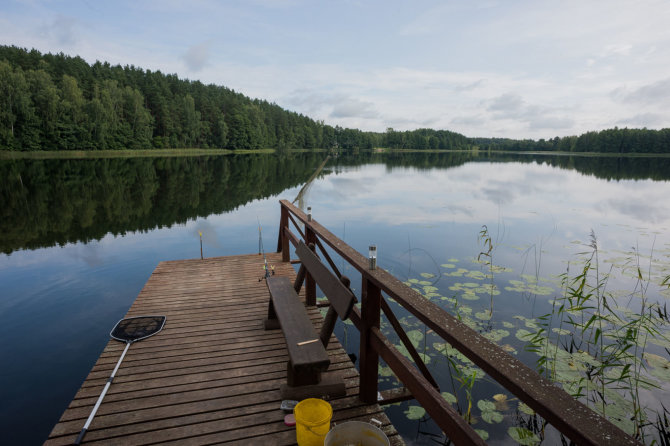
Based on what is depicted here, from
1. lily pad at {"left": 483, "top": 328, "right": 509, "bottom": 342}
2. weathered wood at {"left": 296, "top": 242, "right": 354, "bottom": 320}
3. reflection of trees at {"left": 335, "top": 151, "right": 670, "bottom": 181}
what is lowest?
lily pad at {"left": 483, "top": 328, "right": 509, "bottom": 342}

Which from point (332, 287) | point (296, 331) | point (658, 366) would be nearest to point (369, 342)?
point (332, 287)

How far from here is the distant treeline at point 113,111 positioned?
46.1m

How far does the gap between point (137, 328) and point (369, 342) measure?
11.1ft

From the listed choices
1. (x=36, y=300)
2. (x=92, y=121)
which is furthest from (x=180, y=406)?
(x=92, y=121)

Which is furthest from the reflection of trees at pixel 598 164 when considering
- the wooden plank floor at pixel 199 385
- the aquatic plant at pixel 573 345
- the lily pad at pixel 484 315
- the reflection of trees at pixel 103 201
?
the wooden plank floor at pixel 199 385

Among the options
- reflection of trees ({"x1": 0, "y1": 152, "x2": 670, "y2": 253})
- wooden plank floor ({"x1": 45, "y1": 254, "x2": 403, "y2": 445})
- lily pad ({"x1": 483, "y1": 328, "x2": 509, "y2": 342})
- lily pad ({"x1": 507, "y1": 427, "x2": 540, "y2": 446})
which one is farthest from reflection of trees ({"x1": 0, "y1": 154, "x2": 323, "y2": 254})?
lily pad ({"x1": 507, "y1": 427, "x2": 540, "y2": 446})

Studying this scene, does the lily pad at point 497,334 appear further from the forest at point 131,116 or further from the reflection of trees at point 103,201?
the forest at point 131,116

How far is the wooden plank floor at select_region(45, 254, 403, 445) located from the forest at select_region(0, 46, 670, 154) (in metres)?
56.8

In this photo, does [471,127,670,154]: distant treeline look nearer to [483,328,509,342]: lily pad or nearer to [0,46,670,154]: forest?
[0,46,670,154]: forest

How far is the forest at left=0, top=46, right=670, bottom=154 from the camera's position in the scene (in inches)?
1831

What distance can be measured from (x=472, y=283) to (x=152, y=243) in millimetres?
10696

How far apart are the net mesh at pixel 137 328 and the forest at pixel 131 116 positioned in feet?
184

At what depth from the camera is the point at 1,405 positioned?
417cm

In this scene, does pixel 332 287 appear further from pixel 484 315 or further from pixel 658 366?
pixel 658 366
